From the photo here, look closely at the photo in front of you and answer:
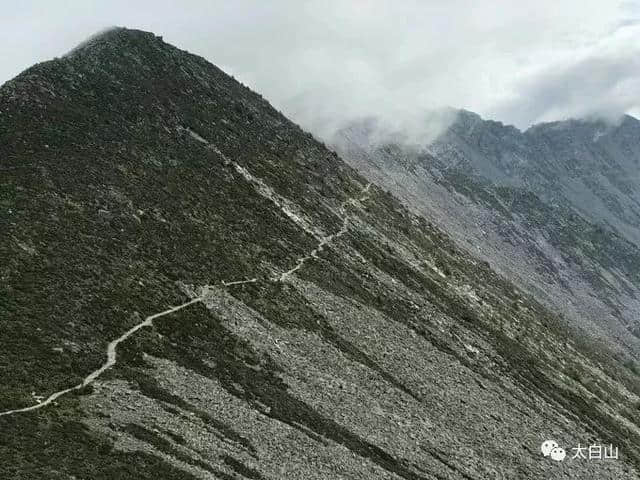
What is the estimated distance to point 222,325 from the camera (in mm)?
64125

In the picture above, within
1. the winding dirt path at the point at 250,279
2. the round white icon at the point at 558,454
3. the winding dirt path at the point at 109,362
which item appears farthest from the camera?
the round white icon at the point at 558,454

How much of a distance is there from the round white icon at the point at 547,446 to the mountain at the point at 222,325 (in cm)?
84

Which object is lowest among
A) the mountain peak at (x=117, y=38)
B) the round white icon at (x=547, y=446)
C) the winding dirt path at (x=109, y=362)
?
the winding dirt path at (x=109, y=362)

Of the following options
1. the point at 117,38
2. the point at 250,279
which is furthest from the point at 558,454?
the point at 117,38

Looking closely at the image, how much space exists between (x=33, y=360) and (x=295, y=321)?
3223cm

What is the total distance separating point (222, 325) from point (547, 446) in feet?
140

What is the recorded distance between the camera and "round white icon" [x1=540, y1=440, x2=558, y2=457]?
2720 inches

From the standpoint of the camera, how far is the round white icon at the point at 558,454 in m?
69.1

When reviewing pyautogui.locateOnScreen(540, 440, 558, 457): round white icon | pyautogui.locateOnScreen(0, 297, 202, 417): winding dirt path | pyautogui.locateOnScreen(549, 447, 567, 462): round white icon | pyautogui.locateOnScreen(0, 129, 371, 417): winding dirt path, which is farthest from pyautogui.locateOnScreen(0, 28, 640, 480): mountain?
pyautogui.locateOnScreen(549, 447, 567, 462): round white icon

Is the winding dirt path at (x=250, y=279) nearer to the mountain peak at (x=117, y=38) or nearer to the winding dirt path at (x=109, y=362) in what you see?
the winding dirt path at (x=109, y=362)

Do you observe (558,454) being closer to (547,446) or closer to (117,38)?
(547,446)

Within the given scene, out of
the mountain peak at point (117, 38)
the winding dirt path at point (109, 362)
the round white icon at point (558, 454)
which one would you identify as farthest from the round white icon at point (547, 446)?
the mountain peak at point (117, 38)

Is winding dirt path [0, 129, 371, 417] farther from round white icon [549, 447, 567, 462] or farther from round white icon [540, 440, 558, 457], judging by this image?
round white icon [549, 447, 567, 462]

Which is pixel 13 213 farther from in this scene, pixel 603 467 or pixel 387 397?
pixel 603 467
